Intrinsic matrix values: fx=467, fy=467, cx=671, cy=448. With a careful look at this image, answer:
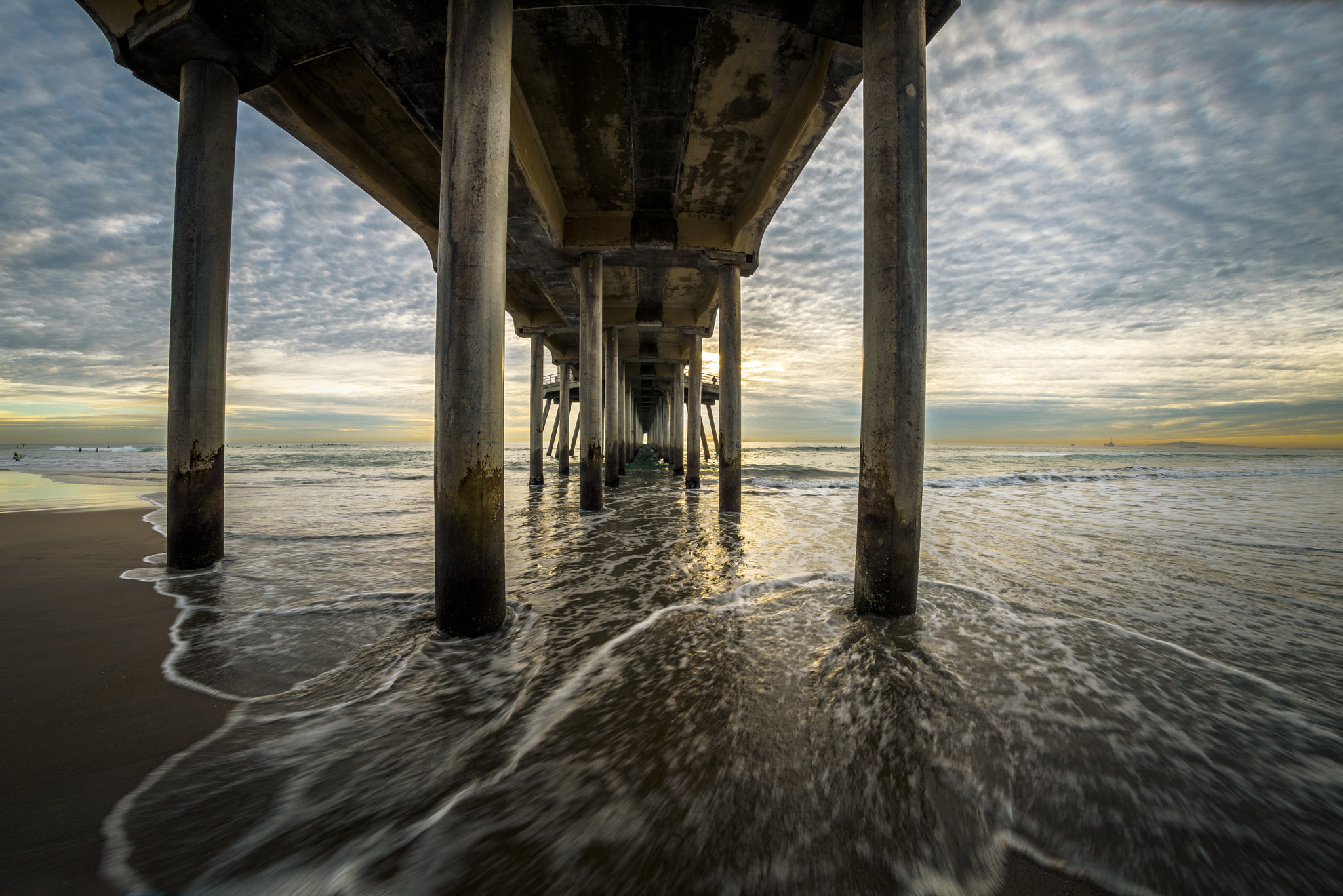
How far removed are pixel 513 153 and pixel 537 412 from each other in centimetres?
1052

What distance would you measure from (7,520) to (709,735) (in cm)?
1084

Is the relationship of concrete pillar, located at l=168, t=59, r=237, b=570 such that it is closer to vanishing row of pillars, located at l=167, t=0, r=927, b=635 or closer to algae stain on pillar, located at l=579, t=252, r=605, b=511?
vanishing row of pillars, located at l=167, t=0, r=927, b=635

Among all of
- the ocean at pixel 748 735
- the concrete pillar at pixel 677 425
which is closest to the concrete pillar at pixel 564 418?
the concrete pillar at pixel 677 425

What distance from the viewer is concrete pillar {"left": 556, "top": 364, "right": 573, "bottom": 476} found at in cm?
1608

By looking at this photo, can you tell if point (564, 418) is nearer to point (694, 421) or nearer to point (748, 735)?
point (694, 421)

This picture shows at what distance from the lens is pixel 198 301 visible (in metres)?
4.11

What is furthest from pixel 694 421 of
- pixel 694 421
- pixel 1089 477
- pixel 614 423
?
pixel 1089 477

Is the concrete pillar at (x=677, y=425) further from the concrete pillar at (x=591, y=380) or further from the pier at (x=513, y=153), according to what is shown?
the pier at (x=513, y=153)

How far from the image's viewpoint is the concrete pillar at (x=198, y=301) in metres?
4.08

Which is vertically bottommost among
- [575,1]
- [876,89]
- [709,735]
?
[709,735]

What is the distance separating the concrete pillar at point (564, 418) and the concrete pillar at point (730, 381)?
7830mm

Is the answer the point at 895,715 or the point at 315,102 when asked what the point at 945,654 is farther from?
the point at 315,102

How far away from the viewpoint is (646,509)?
911 centimetres

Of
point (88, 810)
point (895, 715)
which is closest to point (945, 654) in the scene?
point (895, 715)
